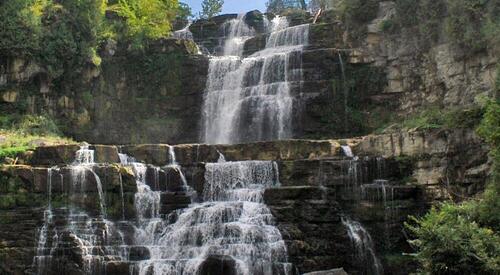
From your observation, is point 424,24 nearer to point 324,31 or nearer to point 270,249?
point 324,31

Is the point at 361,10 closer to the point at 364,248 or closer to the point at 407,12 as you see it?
the point at 407,12

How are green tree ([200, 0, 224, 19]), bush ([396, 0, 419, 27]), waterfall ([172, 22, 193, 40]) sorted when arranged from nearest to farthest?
bush ([396, 0, 419, 27])
waterfall ([172, 22, 193, 40])
green tree ([200, 0, 224, 19])

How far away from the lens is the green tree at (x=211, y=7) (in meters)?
56.4

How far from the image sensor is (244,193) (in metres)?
21.8

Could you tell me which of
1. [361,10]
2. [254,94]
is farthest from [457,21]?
[254,94]

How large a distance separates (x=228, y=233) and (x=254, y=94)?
1336cm

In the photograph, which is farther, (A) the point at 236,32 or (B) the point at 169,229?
(A) the point at 236,32

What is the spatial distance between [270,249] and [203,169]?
514cm

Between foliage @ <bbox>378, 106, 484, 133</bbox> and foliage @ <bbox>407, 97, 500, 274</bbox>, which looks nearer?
foliage @ <bbox>407, 97, 500, 274</bbox>

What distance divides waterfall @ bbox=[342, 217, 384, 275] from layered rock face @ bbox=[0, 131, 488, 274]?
0.11 feet

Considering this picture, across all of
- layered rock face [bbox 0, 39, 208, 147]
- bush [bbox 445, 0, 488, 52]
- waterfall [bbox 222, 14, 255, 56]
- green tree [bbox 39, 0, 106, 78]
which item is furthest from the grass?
bush [bbox 445, 0, 488, 52]

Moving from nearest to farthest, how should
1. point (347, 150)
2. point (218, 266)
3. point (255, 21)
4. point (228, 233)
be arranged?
point (218, 266) → point (228, 233) → point (347, 150) → point (255, 21)

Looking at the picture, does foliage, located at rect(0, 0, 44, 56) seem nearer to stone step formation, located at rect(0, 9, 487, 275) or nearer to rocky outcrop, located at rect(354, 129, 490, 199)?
stone step formation, located at rect(0, 9, 487, 275)

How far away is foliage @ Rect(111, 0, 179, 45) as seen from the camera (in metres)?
35.9
